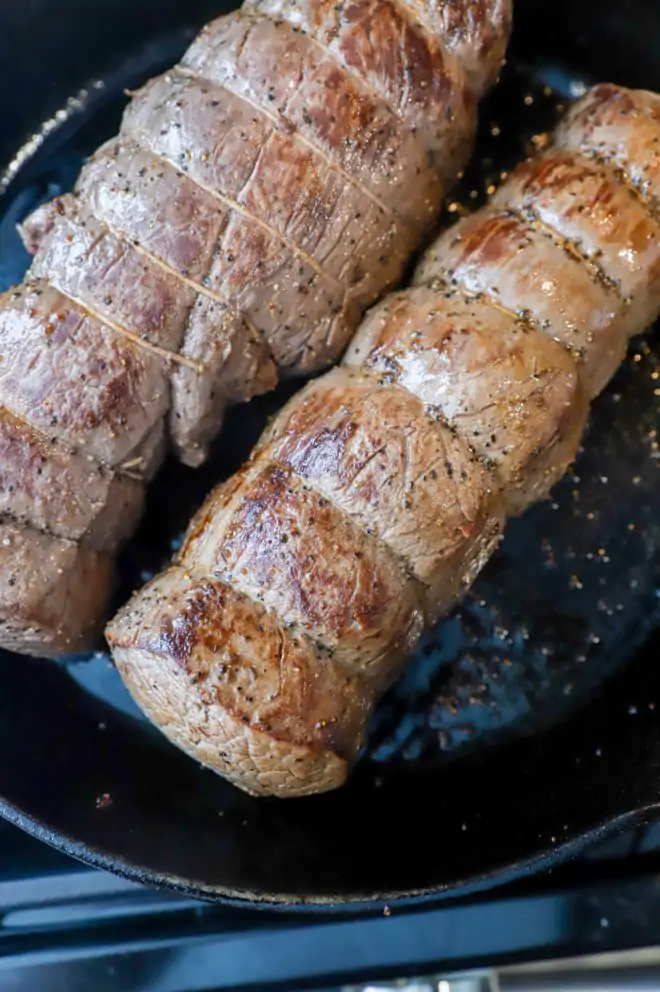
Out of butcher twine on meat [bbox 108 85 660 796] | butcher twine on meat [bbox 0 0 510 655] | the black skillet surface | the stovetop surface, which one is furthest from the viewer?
the black skillet surface

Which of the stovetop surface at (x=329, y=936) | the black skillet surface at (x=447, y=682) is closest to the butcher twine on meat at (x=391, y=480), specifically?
the black skillet surface at (x=447, y=682)

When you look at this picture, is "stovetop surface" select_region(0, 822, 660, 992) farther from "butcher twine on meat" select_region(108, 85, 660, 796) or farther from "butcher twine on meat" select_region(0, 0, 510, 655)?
"butcher twine on meat" select_region(0, 0, 510, 655)

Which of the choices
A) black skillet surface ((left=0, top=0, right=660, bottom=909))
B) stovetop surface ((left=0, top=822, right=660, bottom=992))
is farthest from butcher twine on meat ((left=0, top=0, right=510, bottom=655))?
stovetop surface ((left=0, top=822, right=660, bottom=992))

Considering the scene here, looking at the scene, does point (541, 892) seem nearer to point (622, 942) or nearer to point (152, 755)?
point (622, 942)

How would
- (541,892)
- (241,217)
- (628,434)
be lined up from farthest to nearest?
(628,434), (541,892), (241,217)

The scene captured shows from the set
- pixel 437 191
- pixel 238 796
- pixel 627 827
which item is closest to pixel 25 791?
pixel 238 796
